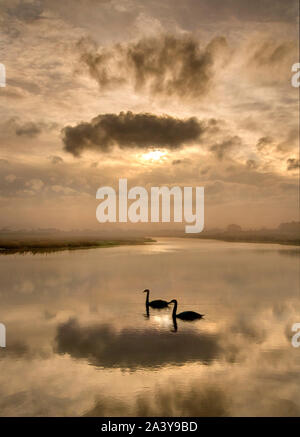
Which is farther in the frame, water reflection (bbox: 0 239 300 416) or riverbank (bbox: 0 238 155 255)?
riverbank (bbox: 0 238 155 255)

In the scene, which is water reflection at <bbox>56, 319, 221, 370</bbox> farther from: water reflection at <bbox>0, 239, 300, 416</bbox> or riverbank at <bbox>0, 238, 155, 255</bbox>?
riverbank at <bbox>0, 238, 155, 255</bbox>

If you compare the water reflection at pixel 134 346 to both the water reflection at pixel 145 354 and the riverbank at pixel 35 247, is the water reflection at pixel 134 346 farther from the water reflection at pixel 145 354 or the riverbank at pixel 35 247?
the riverbank at pixel 35 247

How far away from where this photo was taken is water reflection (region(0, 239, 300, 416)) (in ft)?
36.1

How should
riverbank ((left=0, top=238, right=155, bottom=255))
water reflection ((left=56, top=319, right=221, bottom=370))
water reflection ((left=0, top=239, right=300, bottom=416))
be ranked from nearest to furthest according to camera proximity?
water reflection ((left=0, top=239, right=300, bottom=416)) < water reflection ((left=56, top=319, right=221, bottom=370)) < riverbank ((left=0, top=238, right=155, bottom=255))

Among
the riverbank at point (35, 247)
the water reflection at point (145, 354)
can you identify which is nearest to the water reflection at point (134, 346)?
the water reflection at point (145, 354)

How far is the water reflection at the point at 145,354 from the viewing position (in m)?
11.0

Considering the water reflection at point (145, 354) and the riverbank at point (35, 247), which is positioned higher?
the riverbank at point (35, 247)

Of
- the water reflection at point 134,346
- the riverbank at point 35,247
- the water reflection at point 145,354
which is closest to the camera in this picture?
the water reflection at point 145,354

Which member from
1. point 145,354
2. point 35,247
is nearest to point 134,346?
point 145,354

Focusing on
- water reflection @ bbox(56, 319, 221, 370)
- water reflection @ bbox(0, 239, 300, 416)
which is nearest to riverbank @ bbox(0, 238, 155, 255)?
water reflection @ bbox(0, 239, 300, 416)

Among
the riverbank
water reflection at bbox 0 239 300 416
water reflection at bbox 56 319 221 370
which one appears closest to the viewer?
water reflection at bbox 0 239 300 416

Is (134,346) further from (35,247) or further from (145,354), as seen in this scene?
(35,247)

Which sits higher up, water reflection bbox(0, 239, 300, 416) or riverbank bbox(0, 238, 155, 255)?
riverbank bbox(0, 238, 155, 255)

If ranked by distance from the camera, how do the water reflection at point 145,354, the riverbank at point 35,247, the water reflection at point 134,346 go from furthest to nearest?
the riverbank at point 35,247 < the water reflection at point 134,346 < the water reflection at point 145,354
